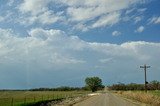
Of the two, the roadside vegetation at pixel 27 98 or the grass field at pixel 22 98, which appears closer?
the roadside vegetation at pixel 27 98

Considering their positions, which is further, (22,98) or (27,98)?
(27,98)

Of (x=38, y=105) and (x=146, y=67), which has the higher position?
(x=146, y=67)

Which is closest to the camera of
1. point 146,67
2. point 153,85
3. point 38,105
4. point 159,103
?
point 159,103

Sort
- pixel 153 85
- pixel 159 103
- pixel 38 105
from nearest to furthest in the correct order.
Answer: pixel 159 103, pixel 38 105, pixel 153 85

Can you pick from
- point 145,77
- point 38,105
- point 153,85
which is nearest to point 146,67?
point 145,77

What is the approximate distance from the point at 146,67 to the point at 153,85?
11856 centimetres

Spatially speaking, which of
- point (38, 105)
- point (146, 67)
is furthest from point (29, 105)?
point (146, 67)

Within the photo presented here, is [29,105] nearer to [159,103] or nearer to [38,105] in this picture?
[38,105]

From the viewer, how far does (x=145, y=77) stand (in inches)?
2753

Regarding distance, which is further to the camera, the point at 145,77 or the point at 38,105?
the point at 145,77

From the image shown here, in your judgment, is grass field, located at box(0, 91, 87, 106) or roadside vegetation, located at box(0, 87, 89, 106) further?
grass field, located at box(0, 91, 87, 106)

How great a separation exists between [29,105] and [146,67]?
36.1 meters

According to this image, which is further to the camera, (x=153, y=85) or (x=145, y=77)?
(x=153, y=85)

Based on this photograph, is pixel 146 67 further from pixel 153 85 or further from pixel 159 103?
pixel 153 85
